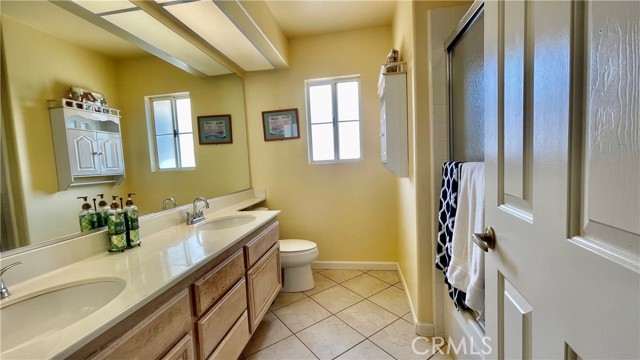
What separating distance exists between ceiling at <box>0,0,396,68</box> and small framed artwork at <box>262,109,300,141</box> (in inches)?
30.9

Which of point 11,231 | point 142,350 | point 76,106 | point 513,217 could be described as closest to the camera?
point 513,217

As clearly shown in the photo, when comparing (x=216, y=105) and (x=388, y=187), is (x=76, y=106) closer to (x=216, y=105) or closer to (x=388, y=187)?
(x=216, y=105)

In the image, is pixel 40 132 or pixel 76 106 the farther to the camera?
pixel 76 106

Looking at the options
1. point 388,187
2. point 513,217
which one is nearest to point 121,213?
point 513,217

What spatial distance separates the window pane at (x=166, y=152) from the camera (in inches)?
67.6

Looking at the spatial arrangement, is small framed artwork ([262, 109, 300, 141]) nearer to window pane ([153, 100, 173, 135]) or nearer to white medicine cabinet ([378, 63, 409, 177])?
window pane ([153, 100, 173, 135])

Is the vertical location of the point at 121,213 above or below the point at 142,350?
above

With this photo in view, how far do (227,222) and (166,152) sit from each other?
0.67 metres

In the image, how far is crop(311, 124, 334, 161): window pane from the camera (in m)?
2.76

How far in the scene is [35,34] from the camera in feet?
3.41

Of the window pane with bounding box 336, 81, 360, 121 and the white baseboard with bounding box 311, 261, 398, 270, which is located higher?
the window pane with bounding box 336, 81, 360, 121

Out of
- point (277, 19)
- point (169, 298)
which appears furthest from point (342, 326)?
point (277, 19)

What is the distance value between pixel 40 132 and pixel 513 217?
1692 millimetres

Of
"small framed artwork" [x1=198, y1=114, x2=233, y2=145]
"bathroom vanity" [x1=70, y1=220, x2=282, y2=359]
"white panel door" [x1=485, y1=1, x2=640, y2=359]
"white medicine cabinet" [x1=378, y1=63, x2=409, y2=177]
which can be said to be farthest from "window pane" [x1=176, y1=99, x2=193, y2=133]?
"white panel door" [x1=485, y1=1, x2=640, y2=359]
